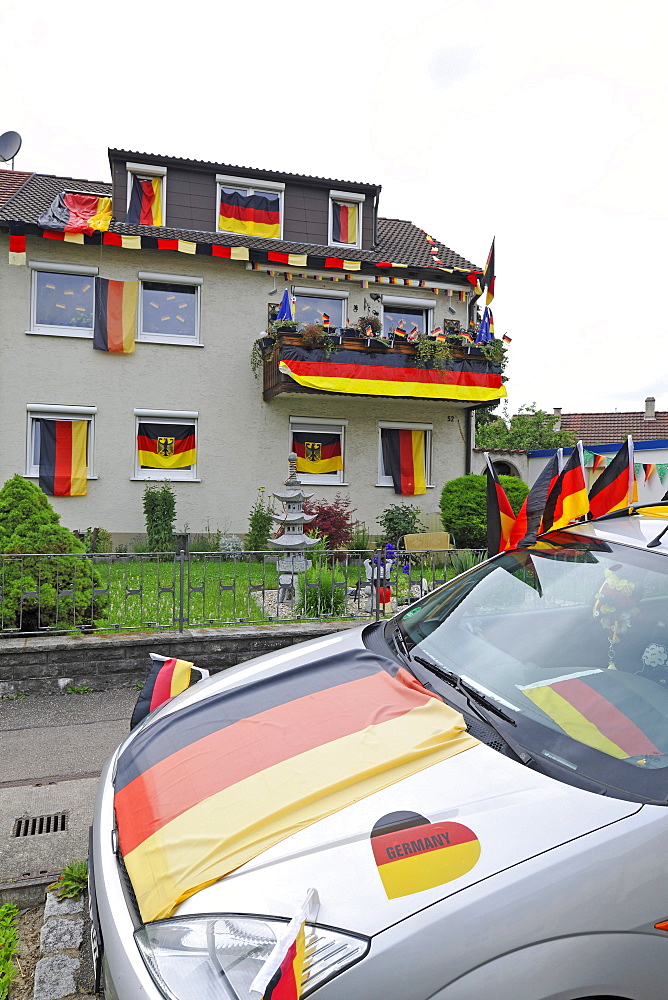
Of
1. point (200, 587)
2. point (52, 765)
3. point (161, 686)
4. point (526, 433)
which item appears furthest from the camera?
point (526, 433)

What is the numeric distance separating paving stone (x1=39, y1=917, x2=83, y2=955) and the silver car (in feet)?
2.71

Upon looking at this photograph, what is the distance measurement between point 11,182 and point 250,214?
23.1 ft

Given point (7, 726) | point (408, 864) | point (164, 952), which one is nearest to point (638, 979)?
point (408, 864)

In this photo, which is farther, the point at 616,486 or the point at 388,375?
the point at 388,375

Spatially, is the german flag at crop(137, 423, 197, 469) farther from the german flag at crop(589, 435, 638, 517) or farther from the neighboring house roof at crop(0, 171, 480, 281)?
the german flag at crop(589, 435, 638, 517)

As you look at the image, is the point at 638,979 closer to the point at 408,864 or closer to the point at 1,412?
the point at 408,864

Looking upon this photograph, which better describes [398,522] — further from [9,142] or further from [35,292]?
[9,142]

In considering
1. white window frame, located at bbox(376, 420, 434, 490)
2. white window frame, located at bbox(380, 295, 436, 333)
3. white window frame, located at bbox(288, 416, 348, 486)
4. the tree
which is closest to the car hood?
white window frame, located at bbox(288, 416, 348, 486)

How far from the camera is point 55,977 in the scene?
244cm

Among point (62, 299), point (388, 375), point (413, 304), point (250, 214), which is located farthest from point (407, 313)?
point (62, 299)

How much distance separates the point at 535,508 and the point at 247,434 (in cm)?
1247

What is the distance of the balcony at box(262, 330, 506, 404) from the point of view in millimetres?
14789

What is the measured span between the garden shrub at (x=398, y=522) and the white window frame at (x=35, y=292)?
7.82 metres

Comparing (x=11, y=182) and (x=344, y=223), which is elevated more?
(x=11, y=182)
